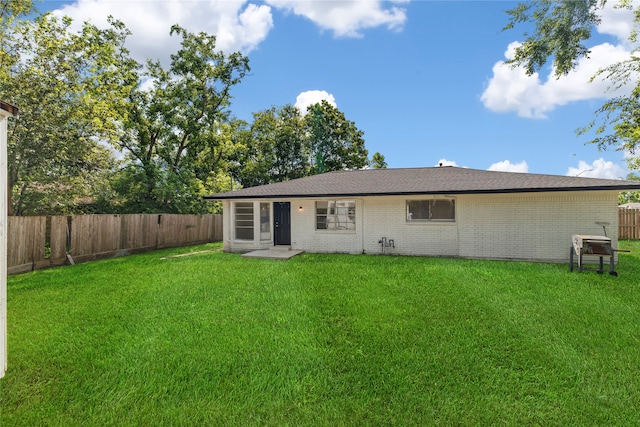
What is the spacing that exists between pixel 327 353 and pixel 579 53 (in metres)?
17.3

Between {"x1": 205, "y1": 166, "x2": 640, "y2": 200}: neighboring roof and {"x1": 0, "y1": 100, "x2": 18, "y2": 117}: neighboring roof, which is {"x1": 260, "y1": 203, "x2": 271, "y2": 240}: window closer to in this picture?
{"x1": 205, "y1": 166, "x2": 640, "y2": 200}: neighboring roof

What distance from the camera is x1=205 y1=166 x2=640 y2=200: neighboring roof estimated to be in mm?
9344

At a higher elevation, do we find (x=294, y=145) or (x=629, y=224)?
(x=294, y=145)

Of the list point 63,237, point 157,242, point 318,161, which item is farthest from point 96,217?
point 318,161

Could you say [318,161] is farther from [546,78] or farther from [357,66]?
[546,78]

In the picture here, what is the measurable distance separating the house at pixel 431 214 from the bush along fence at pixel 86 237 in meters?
3.52

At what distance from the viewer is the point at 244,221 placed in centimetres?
1316

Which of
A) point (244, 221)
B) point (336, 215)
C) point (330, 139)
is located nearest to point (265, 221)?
point (244, 221)

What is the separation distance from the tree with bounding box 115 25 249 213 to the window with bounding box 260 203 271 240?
640cm

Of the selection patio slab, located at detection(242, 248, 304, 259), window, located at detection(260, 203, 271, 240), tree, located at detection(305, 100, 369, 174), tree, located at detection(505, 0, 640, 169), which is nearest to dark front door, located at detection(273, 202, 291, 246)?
window, located at detection(260, 203, 271, 240)

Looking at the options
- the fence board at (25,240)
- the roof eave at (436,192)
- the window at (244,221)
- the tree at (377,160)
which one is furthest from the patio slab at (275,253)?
the tree at (377,160)

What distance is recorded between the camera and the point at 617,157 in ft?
55.9

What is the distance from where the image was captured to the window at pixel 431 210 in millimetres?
10875

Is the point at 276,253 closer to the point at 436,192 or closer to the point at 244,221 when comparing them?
the point at 244,221
